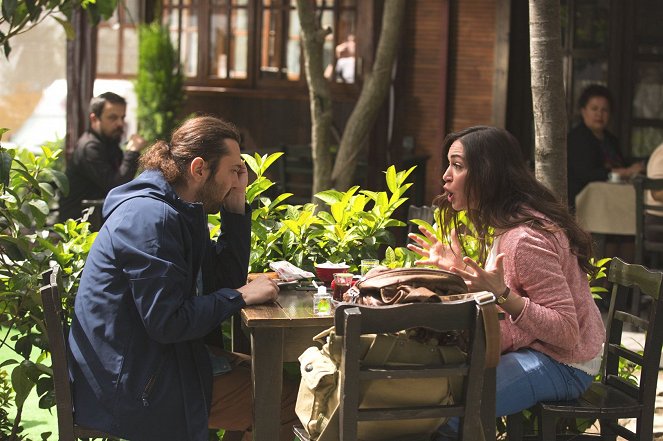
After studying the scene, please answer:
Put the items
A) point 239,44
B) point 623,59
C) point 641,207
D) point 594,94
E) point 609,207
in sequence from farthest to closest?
1. point 239,44
2. point 623,59
3. point 594,94
4. point 609,207
5. point 641,207

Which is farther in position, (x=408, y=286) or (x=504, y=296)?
(x=504, y=296)

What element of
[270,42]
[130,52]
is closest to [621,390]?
[130,52]

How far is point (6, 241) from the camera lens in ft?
15.1

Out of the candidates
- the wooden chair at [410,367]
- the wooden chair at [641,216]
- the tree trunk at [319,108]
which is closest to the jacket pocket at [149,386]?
the wooden chair at [410,367]

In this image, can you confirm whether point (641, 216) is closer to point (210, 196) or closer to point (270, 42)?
point (270, 42)

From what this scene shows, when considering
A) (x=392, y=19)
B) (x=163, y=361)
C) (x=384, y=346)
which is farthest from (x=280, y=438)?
(x=392, y=19)

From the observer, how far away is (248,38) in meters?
11.4

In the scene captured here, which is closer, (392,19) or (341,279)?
(341,279)

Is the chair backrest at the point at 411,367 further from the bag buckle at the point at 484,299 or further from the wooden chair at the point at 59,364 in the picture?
the wooden chair at the point at 59,364

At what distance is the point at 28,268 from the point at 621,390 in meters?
2.26

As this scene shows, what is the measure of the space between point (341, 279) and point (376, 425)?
756 millimetres

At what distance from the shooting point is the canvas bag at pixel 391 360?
3.47 m

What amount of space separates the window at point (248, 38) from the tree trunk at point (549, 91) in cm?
563

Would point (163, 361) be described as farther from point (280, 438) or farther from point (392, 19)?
point (392, 19)
